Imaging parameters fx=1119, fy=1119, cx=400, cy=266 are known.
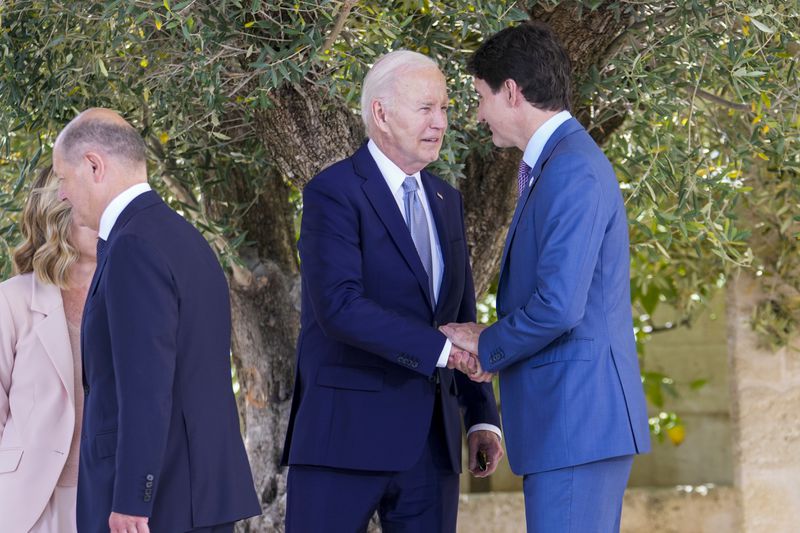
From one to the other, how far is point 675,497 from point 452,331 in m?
3.92

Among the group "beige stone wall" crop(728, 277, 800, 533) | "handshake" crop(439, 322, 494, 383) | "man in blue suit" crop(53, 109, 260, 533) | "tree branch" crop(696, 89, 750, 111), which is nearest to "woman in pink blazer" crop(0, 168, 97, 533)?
"man in blue suit" crop(53, 109, 260, 533)

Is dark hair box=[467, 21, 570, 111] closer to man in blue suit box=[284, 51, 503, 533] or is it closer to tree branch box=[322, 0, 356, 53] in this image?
man in blue suit box=[284, 51, 503, 533]

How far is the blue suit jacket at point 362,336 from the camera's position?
10.6ft

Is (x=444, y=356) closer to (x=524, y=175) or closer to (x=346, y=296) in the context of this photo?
(x=346, y=296)

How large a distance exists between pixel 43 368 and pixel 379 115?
1.36m

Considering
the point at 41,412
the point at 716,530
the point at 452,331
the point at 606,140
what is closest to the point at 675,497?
the point at 716,530

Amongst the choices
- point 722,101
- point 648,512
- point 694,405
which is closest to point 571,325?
point 722,101

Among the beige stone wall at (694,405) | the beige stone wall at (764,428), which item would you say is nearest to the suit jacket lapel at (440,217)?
the beige stone wall at (764,428)

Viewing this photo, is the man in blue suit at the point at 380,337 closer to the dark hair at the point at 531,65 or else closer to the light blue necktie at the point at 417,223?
the light blue necktie at the point at 417,223

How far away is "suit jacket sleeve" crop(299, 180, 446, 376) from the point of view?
10.5ft

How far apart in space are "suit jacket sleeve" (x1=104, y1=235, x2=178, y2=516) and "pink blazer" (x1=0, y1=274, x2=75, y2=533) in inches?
31.6

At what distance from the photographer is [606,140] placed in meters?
4.74

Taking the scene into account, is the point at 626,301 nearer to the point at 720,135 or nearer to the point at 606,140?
the point at 606,140

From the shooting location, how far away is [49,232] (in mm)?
3705
